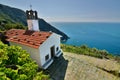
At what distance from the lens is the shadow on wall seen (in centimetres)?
1773

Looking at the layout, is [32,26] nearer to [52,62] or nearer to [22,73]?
[52,62]

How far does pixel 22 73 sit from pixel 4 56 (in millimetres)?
1198

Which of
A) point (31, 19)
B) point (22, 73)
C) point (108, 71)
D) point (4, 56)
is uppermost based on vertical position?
point (31, 19)

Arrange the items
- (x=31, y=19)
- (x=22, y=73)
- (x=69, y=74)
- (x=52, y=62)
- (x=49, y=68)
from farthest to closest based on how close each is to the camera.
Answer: (x=31, y=19) < (x=52, y=62) < (x=49, y=68) < (x=69, y=74) < (x=22, y=73)

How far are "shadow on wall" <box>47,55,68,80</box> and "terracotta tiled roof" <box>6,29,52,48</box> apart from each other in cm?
345

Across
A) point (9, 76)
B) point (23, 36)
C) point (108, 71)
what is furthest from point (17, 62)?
point (108, 71)

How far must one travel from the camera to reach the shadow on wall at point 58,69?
698 inches

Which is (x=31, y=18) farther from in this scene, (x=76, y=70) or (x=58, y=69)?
(x=76, y=70)

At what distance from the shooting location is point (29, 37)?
20.8m

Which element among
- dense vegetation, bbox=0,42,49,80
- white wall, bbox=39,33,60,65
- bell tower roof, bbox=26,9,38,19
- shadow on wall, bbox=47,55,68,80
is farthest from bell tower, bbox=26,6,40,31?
dense vegetation, bbox=0,42,49,80

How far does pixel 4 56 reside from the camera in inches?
298

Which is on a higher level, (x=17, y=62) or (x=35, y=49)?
(x=17, y=62)

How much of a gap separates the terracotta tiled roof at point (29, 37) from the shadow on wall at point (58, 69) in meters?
3.45

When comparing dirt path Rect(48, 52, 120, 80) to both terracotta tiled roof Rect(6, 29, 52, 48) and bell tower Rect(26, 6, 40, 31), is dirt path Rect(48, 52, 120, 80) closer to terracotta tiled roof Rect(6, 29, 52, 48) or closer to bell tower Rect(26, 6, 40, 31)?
terracotta tiled roof Rect(6, 29, 52, 48)
